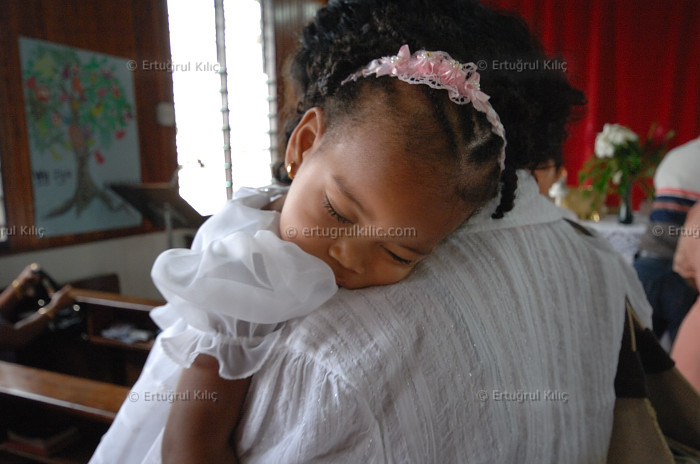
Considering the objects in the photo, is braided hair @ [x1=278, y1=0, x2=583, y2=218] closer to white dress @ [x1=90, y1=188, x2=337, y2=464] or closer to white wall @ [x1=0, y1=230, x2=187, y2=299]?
white dress @ [x1=90, y1=188, x2=337, y2=464]

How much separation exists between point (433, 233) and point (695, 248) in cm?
128

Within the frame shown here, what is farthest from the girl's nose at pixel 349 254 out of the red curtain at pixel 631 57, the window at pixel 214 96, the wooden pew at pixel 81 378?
the red curtain at pixel 631 57

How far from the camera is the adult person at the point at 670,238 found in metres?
2.07

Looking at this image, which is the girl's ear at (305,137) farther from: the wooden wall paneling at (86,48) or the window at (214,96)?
the wooden wall paneling at (86,48)

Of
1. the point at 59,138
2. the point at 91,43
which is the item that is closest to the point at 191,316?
the point at 59,138

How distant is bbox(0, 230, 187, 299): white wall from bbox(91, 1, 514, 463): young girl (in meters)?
2.84

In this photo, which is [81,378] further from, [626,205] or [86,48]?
[626,205]

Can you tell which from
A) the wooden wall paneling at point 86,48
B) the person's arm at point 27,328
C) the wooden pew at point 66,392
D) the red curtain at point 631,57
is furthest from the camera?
the red curtain at point 631,57

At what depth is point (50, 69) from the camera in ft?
10.1

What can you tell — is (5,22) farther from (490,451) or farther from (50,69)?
(490,451)

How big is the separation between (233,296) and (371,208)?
0.22 meters

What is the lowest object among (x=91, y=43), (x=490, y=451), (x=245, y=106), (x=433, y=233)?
(x=490, y=451)

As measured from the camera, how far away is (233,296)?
22.0 inches

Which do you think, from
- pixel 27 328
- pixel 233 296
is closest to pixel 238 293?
pixel 233 296
